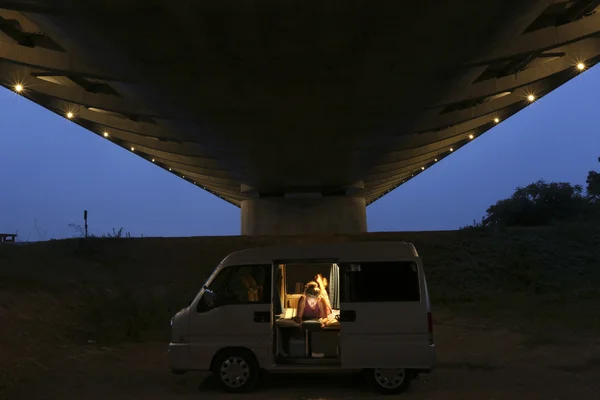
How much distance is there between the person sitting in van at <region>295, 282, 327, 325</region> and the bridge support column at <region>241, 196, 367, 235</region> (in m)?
35.2

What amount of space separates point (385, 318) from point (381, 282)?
0.51 meters

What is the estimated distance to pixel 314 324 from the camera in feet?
27.6

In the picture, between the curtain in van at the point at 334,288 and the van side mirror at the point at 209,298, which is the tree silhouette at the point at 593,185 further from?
the van side mirror at the point at 209,298

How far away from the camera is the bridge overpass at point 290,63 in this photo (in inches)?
507

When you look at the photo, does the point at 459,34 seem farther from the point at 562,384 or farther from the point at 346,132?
the point at 346,132

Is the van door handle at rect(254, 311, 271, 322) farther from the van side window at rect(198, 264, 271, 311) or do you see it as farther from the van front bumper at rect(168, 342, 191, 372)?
the van front bumper at rect(168, 342, 191, 372)

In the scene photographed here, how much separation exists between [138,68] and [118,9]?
417 cm

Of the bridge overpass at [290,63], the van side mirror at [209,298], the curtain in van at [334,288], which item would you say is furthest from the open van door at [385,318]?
the bridge overpass at [290,63]

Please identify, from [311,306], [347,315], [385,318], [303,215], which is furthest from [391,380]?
[303,215]

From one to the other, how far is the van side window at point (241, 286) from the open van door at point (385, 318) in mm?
1138

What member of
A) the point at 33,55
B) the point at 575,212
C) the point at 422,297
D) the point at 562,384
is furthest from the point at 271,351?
the point at 575,212

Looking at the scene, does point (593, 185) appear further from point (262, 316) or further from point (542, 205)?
point (262, 316)

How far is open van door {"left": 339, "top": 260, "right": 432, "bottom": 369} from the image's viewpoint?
311 inches

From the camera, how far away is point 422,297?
800 cm
